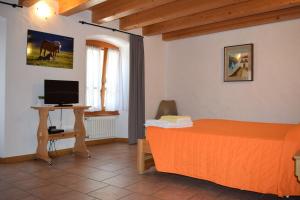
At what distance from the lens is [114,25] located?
5.35 meters

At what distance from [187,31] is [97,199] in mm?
4348

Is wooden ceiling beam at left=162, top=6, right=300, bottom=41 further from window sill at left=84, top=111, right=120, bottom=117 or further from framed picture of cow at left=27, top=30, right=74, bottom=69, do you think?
framed picture of cow at left=27, top=30, right=74, bottom=69

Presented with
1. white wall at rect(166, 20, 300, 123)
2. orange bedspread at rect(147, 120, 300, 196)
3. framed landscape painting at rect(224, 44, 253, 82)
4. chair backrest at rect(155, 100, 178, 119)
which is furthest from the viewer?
chair backrest at rect(155, 100, 178, 119)

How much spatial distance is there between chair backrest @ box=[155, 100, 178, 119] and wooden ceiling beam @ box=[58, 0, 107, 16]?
2847 millimetres

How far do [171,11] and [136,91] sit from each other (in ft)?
6.25

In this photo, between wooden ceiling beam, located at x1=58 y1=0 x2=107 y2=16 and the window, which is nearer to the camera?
A: wooden ceiling beam, located at x1=58 y1=0 x2=107 y2=16

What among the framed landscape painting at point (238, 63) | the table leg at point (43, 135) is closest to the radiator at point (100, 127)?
the table leg at point (43, 135)

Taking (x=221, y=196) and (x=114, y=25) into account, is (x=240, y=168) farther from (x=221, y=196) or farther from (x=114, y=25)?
(x=114, y=25)

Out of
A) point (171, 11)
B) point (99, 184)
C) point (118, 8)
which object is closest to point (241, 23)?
point (171, 11)

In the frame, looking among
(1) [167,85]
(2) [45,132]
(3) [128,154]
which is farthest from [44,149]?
(1) [167,85]

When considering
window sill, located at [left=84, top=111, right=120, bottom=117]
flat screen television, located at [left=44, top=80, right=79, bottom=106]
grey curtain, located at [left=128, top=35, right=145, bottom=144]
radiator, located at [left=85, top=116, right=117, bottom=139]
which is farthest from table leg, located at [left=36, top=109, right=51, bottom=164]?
grey curtain, located at [left=128, top=35, right=145, bottom=144]

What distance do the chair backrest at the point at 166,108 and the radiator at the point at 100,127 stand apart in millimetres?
1046

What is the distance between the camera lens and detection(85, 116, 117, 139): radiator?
5.29 meters

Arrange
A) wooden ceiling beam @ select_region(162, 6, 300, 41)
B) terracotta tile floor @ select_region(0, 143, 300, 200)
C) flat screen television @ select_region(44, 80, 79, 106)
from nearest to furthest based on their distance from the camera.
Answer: terracotta tile floor @ select_region(0, 143, 300, 200) → flat screen television @ select_region(44, 80, 79, 106) → wooden ceiling beam @ select_region(162, 6, 300, 41)
